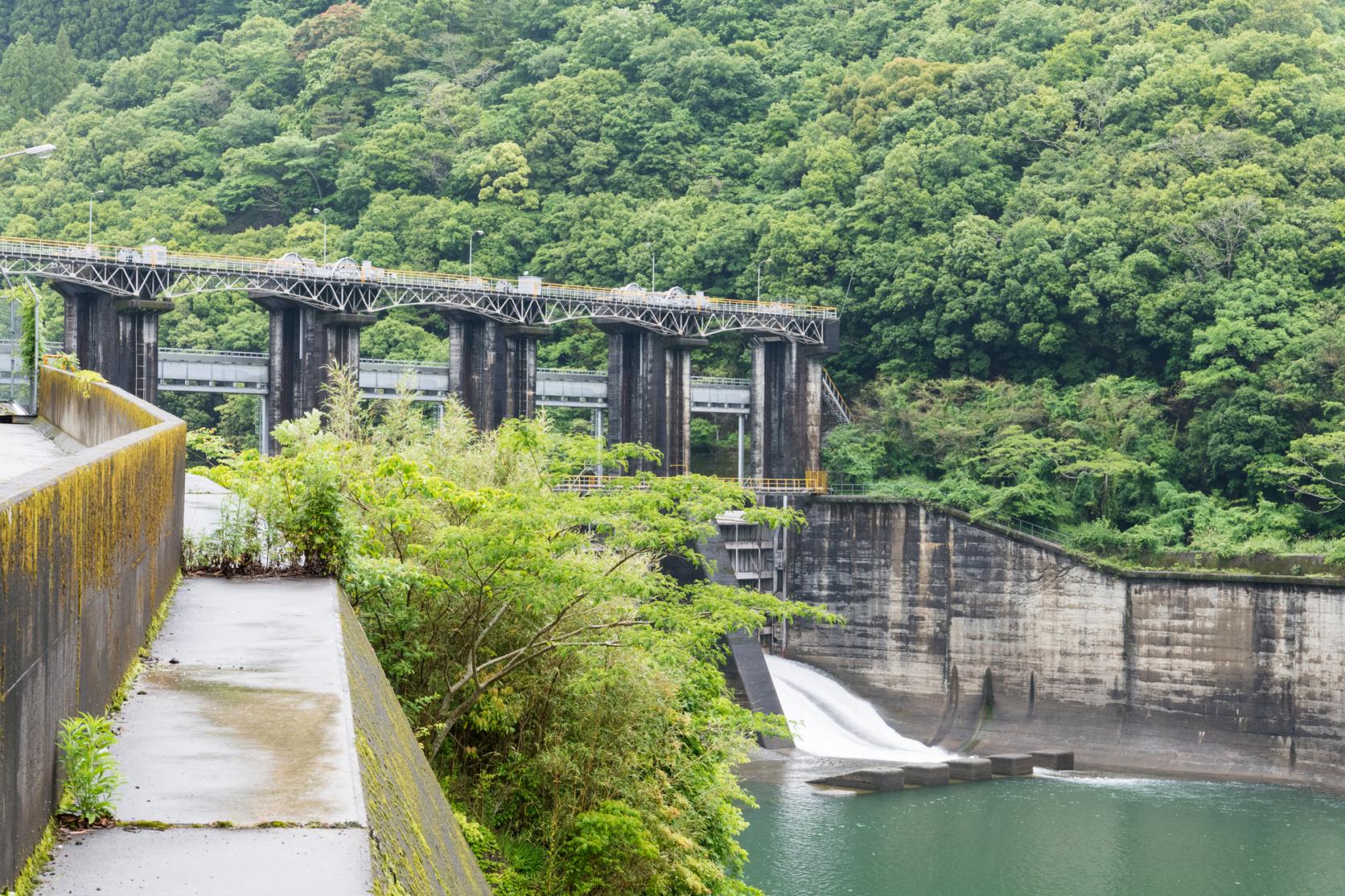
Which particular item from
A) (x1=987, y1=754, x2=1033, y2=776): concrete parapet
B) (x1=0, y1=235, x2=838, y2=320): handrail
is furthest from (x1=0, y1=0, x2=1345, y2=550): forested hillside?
(x1=987, y1=754, x2=1033, y2=776): concrete parapet

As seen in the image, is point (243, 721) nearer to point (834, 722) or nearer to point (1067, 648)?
point (834, 722)

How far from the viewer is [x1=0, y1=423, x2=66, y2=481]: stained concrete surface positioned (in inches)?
506

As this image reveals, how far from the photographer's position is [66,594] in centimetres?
543

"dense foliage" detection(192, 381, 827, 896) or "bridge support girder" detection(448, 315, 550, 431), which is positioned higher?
"bridge support girder" detection(448, 315, 550, 431)

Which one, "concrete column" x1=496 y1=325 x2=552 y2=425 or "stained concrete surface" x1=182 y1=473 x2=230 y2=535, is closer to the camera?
"stained concrete surface" x1=182 y1=473 x2=230 y2=535

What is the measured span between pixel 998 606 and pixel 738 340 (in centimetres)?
1979

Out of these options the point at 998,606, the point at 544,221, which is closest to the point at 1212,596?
the point at 998,606

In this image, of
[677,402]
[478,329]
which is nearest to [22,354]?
[478,329]

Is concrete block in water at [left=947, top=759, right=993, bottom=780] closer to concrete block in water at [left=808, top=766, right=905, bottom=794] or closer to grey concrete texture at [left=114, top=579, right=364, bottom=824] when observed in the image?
concrete block in water at [left=808, top=766, right=905, bottom=794]

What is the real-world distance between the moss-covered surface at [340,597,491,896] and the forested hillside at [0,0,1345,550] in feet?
111

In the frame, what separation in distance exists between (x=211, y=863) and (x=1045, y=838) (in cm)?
2746

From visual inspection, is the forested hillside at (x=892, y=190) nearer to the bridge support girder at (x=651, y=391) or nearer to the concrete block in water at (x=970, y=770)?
the bridge support girder at (x=651, y=391)

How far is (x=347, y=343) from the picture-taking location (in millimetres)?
41375

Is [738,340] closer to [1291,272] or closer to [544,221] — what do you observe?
[544,221]
